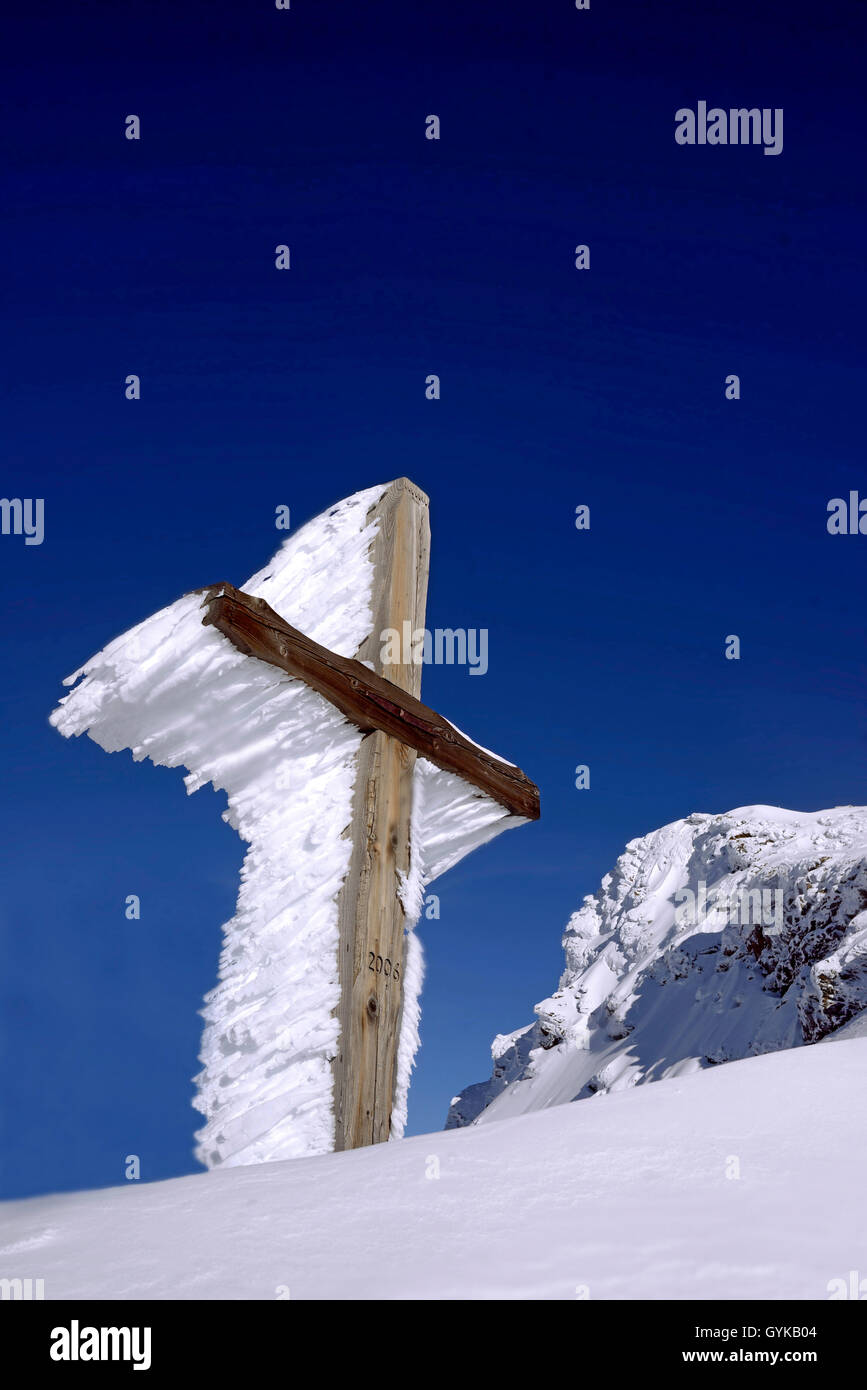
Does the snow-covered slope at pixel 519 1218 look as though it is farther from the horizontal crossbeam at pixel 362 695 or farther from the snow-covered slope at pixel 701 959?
the snow-covered slope at pixel 701 959

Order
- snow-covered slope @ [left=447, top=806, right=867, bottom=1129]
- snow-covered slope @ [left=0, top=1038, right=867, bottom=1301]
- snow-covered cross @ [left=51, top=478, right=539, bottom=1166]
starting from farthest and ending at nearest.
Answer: snow-covered slope @ [left=447, top=806, right=867, bottom=1129], snow-covered cross @ [left=51, top=478, right=539, bottom=1166], snow-covered slope @ [left=0, top=1038, right=867, bottom=1301]

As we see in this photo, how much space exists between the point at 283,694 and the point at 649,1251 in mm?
1908

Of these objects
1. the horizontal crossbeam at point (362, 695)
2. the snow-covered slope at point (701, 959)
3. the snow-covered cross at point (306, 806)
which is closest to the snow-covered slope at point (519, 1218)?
the snow-covered cross at point (306, 806)

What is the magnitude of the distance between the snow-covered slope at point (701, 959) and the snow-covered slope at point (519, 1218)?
4696 centimetres

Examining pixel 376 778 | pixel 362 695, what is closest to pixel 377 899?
pixel 376 778

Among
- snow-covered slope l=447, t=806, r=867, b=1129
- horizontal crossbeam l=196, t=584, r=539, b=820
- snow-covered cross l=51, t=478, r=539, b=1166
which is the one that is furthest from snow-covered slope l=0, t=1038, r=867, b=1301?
snow-covered slope l=447, t=806, r=867, b=1129

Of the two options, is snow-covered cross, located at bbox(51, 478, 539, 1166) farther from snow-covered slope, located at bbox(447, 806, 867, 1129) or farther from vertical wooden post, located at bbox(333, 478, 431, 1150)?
snow-covered slope, located at bbox(447, 806, 867, 1129)

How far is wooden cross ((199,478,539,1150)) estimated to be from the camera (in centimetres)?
275

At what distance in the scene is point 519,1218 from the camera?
5.26 feet

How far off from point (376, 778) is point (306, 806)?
0.24 meters

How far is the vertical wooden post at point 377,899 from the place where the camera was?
275cm

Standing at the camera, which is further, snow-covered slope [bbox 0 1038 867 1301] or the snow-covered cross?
the snow-covered cross

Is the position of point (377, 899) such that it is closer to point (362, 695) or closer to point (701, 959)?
point (362, 695)
